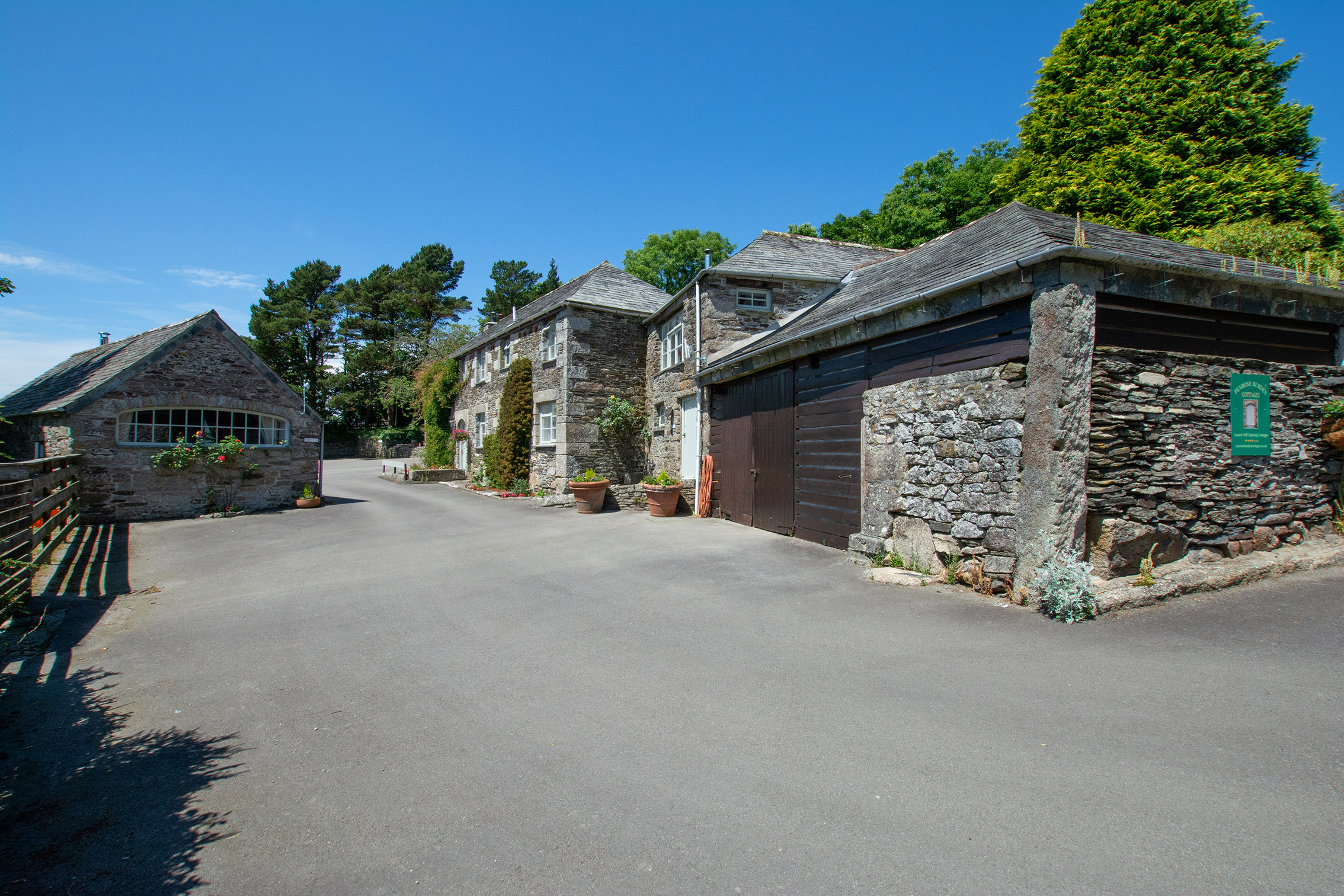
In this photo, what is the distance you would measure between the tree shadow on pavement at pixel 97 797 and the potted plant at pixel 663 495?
30.6 feet

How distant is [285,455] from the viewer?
1525 cm

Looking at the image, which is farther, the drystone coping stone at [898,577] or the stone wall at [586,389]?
the stone wall at [586,389]

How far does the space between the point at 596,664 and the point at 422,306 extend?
46.2 metres

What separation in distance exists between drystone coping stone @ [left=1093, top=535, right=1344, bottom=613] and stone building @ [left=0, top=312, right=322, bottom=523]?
1658cm

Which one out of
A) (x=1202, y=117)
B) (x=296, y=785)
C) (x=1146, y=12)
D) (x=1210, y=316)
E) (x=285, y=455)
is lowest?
(x=296, y=785)

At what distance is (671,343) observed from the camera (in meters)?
15.4

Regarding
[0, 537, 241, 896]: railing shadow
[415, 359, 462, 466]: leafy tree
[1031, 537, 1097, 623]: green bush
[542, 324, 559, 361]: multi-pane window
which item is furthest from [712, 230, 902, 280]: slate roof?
[415, 359, 462, 466]: leafy tree

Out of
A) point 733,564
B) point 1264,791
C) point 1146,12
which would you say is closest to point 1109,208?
point 1146,12

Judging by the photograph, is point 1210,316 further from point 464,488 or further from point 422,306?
point 422,306

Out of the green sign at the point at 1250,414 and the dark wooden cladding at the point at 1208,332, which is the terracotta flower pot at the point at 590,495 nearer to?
the dark wooden cladding at the point at 1208,332

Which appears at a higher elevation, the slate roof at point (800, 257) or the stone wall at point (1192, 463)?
the slate roof at point (800, 257)

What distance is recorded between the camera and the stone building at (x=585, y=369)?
1656cm

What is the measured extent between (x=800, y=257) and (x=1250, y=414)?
9.44 m

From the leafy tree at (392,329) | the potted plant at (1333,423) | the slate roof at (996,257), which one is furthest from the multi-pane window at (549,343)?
the leafy tree at (392,329)
